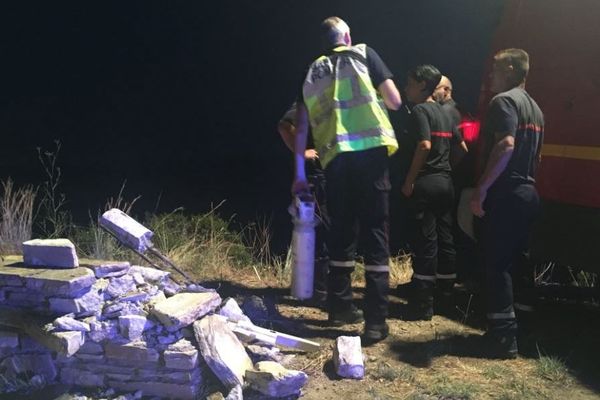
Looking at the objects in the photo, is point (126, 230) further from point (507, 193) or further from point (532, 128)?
point (532, 128)

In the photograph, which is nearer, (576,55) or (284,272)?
(576,55)

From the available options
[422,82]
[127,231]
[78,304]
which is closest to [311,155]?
[422,82]

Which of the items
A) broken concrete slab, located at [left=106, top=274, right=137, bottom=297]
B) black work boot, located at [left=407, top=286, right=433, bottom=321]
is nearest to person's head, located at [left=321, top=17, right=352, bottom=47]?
black work boot, located at [left=407, top=286, right=433, bottom=321]

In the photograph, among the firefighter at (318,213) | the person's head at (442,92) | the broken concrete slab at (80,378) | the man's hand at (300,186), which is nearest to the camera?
the broken concrete slab at (80,378)

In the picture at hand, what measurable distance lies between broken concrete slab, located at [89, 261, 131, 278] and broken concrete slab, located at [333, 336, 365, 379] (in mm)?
1366

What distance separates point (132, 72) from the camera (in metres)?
8.47

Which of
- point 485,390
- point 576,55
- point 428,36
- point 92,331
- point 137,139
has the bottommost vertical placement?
point 485,390

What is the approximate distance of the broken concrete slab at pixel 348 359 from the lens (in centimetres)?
380

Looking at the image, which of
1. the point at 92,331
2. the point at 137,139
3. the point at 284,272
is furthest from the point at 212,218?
the point at 92,331

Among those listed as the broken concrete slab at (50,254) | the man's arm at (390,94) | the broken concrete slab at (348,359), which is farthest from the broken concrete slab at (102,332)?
the man's arm at (390,94)

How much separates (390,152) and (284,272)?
1.88 m

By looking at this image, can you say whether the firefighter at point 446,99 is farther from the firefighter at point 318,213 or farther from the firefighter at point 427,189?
the firefighter at point 318,213

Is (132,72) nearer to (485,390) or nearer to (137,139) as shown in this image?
(137,139)

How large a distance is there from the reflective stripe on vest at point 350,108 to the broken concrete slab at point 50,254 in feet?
5.43
